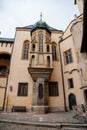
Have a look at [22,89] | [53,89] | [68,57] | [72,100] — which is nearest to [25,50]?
[22,89]

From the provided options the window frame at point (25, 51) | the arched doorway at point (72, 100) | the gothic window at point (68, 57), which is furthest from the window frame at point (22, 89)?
the gothic window at point (68, 57)

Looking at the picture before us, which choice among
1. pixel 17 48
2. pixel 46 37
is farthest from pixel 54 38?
pixel 17 48

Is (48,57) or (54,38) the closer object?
(48,57)

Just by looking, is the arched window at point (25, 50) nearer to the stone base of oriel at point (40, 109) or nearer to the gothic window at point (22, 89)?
the gothic window at point (22, 89)

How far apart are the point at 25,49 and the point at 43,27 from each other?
4.04 m

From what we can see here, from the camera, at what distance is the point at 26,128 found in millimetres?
4707

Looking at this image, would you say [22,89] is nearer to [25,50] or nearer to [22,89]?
[22,89]

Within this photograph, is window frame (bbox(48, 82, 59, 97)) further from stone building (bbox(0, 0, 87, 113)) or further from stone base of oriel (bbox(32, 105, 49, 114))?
stone base of oriel (bbox(32, 105, 49, 114))

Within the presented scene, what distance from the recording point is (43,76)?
1161 centimetres

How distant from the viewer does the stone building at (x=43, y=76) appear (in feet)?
36.4

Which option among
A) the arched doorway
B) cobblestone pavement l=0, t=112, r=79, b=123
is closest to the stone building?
the arched doorway

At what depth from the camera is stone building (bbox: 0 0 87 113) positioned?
11.1m

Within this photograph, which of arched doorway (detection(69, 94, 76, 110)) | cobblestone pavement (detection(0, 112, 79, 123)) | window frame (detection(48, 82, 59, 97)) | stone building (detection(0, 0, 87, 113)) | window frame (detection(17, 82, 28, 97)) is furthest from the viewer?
window frame (detection(48, 82, 59, 97))

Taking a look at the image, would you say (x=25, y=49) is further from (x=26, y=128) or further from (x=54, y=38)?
(x=26, y=128)
